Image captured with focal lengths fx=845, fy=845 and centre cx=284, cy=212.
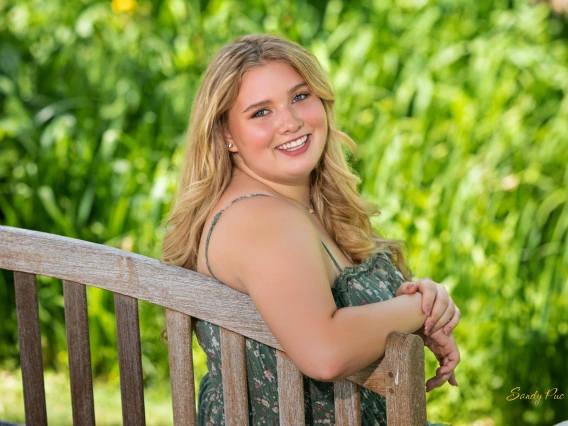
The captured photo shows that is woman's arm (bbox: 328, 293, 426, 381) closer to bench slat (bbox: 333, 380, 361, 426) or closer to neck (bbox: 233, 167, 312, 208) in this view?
bench slat (bbox: 333, 380, 361, 426)

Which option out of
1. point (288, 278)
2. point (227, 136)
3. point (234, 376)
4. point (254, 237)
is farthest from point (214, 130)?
point (234, 376)

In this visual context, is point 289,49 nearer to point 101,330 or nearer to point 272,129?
point 272,129

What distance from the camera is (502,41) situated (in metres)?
4.27

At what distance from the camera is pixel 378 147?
401 centimetres

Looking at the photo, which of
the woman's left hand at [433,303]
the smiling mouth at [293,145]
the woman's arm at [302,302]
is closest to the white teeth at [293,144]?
the smiling mouth at [293,145]

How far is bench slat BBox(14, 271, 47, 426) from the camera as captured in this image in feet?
5.63

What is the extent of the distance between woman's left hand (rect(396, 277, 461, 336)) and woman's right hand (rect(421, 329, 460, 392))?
0.03 meters

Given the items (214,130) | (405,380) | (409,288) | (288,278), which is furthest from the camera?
(214,130)

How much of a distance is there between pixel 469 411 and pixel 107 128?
2.33 m

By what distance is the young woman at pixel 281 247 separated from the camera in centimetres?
156

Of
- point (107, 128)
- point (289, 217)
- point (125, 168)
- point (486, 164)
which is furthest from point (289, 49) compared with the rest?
point (107, 128)

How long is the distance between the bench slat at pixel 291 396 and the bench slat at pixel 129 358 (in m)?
0.29

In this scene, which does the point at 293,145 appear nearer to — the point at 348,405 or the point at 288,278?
the point at 288,278

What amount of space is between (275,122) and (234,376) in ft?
1.92
